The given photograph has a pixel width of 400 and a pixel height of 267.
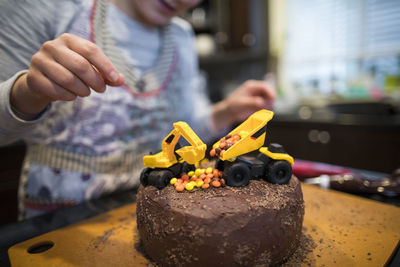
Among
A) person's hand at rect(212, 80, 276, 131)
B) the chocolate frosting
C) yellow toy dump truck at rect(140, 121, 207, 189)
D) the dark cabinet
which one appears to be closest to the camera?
the chocolate frosting

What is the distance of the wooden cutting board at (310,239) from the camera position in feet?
2.19

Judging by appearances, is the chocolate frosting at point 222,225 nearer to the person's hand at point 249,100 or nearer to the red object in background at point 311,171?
the red object in background at point 311,171

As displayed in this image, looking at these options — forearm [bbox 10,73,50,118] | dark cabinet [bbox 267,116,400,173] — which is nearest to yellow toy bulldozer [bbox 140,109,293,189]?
forearm [bbox 10,73,50,118]

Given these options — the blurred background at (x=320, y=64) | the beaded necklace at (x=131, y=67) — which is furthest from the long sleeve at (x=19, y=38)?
the blurred background at (x=320, y=64)

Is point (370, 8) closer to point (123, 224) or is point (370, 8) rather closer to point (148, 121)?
point (148, 121)

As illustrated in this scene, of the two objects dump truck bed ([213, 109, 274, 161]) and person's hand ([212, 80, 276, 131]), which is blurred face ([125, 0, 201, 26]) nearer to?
person's hand ([212, 80, 276, 131])

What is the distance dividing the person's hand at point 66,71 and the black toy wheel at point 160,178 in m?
0.25

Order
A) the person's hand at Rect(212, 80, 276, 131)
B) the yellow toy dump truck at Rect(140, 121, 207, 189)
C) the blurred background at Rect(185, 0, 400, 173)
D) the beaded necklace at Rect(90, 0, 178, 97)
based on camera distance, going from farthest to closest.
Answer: the blurred background at Rect(185, 0, 400, 173), the person's hand at Rect(212, 80, 276, 131), the beaded necklace at Rect(90, 0, 178, 97), the yellow toy dump truck at Rect(140, 121, 207, 189)

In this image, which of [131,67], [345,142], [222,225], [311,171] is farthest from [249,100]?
[345,142]

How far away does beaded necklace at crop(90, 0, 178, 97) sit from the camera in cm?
92

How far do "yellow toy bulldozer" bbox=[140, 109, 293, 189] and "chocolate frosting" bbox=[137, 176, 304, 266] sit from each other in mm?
32

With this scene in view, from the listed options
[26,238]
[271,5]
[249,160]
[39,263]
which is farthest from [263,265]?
[271,5]

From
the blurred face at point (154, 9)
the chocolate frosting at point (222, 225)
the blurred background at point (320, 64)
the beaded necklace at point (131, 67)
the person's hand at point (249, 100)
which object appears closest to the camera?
the chocolate frosting at point (222, 225)

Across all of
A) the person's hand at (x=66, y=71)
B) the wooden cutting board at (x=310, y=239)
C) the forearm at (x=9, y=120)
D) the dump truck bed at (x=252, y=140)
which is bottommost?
the wooden cutting board at (x=310, y=239)
